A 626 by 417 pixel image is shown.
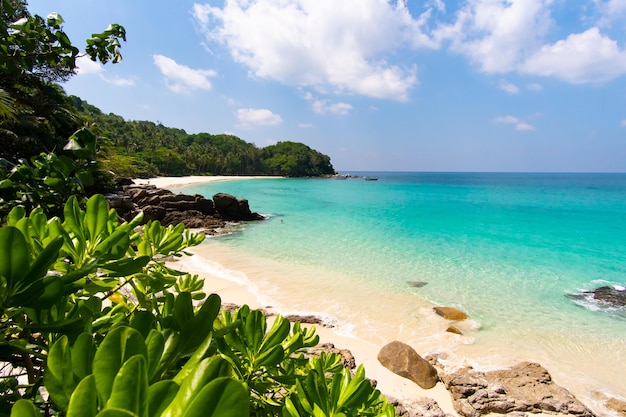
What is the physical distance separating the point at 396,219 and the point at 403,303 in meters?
16.6

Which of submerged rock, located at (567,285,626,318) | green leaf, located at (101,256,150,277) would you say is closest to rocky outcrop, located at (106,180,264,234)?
submerged rock, located at (567,285,626,318)

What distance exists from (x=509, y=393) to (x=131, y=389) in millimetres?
6050

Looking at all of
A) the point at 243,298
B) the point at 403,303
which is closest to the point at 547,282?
the point at 403,303

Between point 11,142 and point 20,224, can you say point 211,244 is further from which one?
point 20,224

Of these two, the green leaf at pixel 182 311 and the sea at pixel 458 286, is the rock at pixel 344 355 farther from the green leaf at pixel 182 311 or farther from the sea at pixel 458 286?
the green leaf at pixel 182 311

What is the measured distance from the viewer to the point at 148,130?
252 feet

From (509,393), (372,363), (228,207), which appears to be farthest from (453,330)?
(228,207)

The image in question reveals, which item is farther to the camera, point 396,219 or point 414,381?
point 396,219

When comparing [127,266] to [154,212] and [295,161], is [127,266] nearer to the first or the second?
[154,212]

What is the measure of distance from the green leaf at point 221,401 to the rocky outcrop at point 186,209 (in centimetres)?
1717

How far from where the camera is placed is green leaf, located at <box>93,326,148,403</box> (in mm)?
386

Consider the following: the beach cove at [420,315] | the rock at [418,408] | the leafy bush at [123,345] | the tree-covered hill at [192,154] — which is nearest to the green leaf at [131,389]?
the leafy bush at [123,345]

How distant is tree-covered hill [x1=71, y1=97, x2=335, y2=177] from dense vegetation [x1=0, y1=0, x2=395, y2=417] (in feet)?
97.7

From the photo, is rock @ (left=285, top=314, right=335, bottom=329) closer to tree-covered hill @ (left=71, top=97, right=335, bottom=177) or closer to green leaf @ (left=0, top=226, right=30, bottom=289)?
green leaf @ (left=0, top=226, right=30, bottom=289)
